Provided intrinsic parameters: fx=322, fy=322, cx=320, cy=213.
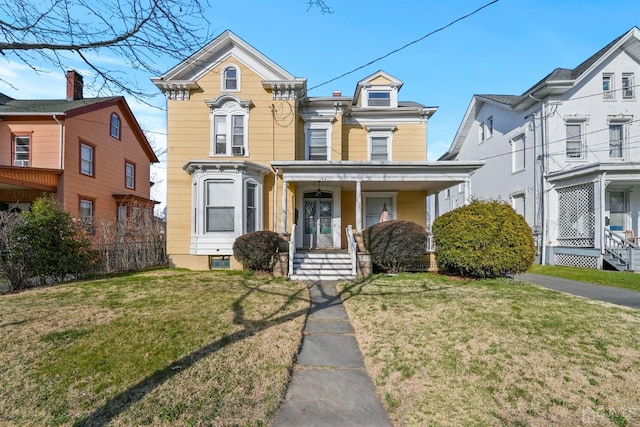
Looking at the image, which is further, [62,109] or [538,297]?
[62,109]

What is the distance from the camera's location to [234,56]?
12.5m

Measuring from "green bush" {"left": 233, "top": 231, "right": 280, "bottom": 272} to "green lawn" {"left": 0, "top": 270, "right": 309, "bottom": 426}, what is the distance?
9.93 feet

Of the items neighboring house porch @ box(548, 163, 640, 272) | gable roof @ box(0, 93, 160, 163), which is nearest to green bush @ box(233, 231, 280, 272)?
gable roof @ box(0, 93, 160, 163)

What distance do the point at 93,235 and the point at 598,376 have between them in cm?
1330

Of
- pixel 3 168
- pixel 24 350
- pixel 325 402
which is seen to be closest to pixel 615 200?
pixel 325 402

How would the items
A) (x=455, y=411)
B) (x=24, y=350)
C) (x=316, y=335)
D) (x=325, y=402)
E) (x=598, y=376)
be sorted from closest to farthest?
(x=455, y=411), (x=325, y=402), (x=598, y=376), (x=24, y=350), (x=316, y=335)

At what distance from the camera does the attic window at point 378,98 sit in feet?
48.4

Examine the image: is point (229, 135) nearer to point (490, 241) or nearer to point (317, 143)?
point (317, 143)

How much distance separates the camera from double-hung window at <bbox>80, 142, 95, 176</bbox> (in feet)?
52.7

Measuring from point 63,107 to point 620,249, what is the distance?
983 inches

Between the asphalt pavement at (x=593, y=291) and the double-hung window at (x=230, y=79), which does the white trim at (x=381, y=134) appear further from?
the asphalt pavement at (x=593, y=291)

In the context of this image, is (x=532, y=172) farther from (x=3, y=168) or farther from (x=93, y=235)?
(x=3, y=168)

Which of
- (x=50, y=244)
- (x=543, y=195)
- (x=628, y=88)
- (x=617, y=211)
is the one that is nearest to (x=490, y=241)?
(x=543, y=195)

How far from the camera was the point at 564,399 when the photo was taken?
3199 mm
